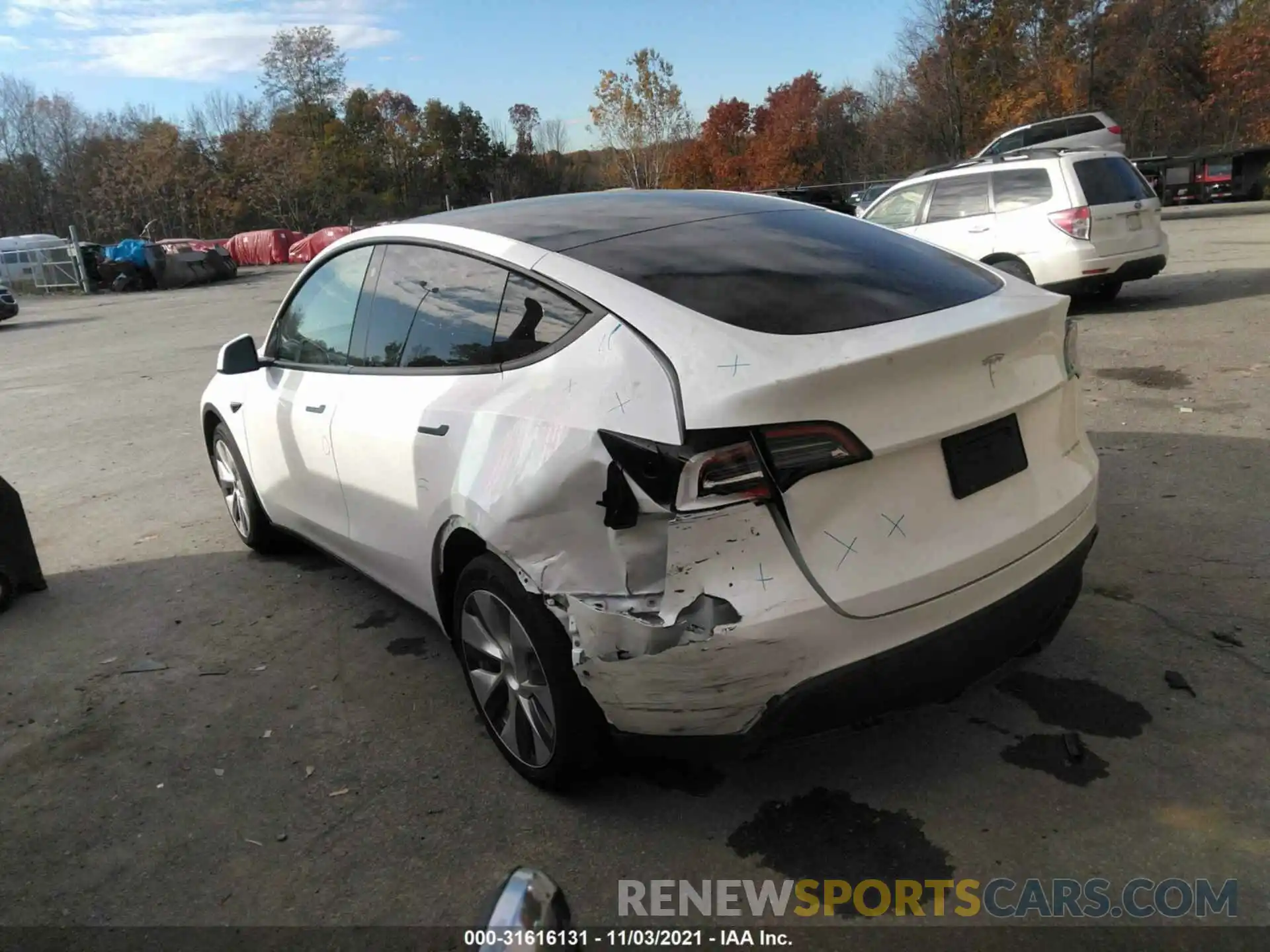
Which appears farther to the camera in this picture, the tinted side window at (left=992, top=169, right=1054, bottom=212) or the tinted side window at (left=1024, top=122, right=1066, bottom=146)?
the tinted side window at (left=1024, top=122, right=1066, bottom=146)

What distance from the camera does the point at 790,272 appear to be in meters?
2.82

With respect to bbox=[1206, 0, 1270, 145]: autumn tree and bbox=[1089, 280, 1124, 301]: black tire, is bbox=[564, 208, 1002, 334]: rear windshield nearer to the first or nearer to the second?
bbox=[1089, 280, 1124, 301]: black tire

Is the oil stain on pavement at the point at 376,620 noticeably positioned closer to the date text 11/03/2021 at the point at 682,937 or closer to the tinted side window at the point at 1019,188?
the date text 11/03/2021 at the point at 682,937

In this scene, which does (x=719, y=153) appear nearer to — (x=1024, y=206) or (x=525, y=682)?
(x=1024, y=206)

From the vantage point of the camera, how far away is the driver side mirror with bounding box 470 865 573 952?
3.34 ft

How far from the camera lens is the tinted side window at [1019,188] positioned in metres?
10.3

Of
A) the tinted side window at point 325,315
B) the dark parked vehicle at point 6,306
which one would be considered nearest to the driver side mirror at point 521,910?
the tinted side window at point 325,315

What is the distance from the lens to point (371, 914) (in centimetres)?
248

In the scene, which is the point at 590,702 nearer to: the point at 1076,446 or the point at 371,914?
the point at 371,914

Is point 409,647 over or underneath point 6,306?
underneath

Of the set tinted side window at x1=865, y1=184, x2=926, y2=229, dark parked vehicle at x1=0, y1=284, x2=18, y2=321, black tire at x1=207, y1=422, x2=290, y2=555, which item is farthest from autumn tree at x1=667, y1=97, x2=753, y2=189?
black tire at x1=207, y1=422, x2=290, y2=555

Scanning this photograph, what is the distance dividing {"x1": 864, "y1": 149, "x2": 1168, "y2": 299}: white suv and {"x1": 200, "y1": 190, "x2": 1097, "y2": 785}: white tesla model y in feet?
23.8

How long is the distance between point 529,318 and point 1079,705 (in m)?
2.18

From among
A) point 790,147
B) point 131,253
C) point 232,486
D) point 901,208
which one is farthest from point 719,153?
point 232,486
